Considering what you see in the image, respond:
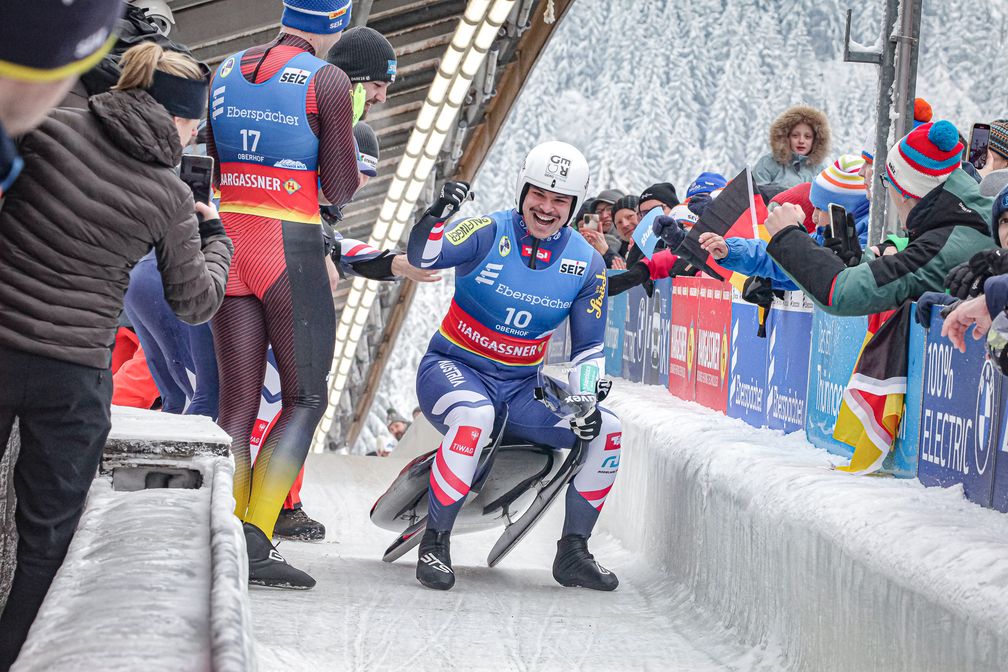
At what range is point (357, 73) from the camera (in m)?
5.87

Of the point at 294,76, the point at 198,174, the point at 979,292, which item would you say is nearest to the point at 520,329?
the point at 294,76

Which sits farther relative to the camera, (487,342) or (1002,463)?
(487,342)

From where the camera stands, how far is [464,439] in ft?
18.0

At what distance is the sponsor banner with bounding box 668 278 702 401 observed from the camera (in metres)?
7.38

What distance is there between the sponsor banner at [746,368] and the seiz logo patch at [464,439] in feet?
4.61

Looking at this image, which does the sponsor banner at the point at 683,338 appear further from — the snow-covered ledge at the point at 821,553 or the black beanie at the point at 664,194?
the black beanie at the point at 664,194

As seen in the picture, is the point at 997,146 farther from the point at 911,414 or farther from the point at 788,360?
the point at 911,414

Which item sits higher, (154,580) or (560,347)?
(154,580)

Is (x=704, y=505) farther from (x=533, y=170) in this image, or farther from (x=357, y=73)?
(x=357, y=73)

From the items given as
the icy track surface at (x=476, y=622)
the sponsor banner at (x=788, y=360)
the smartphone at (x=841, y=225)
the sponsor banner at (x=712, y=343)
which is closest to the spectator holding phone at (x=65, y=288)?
the icy track surface at (x=476, y=622)

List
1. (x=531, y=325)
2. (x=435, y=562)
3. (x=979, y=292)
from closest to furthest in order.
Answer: (x=979, y=292)
(x=435, y=562)
(x=531, y=325)

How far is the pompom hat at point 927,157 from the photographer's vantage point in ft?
14.1

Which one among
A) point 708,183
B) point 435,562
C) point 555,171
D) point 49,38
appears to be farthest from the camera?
point 708,183

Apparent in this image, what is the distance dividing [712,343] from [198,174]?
3.74 m
